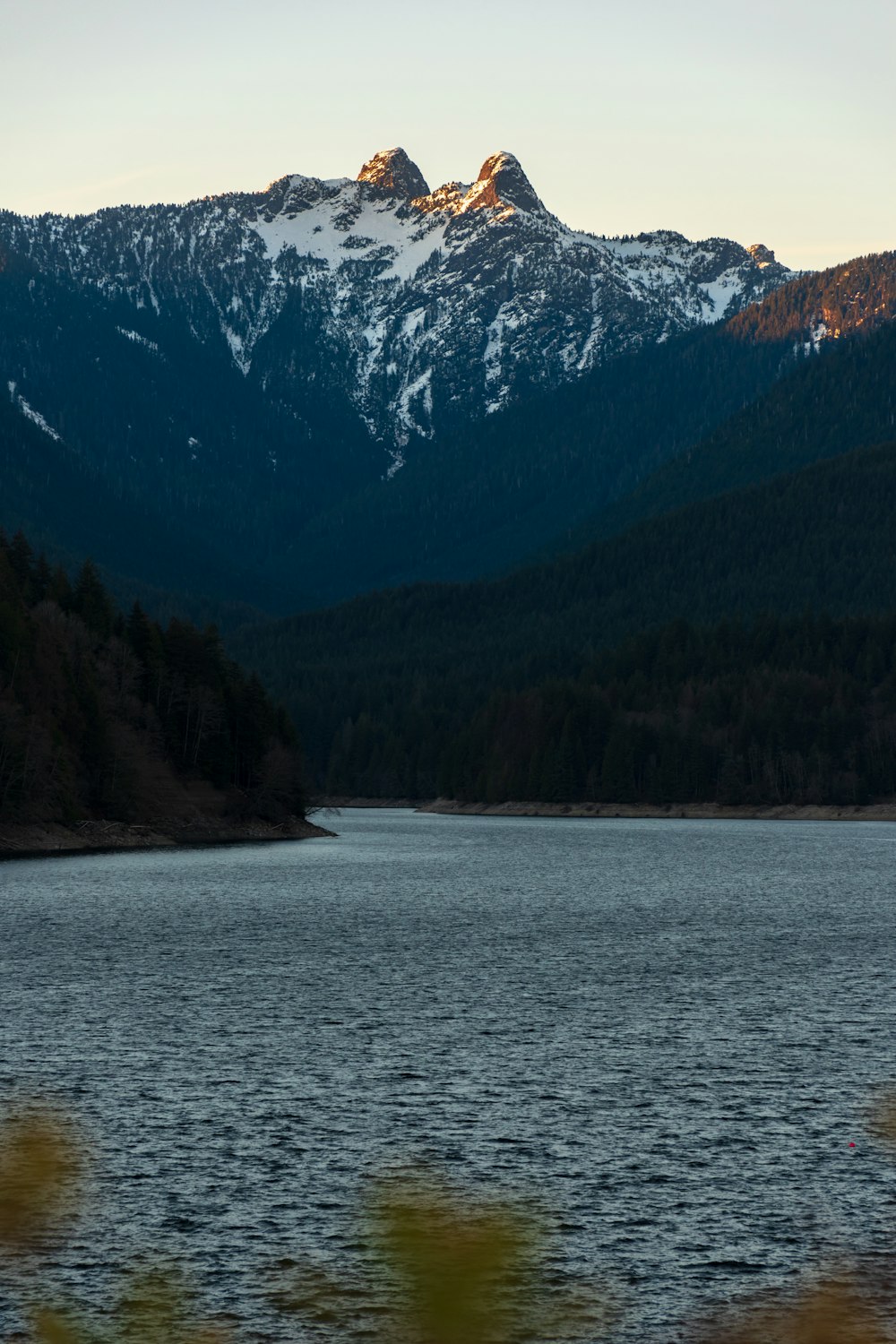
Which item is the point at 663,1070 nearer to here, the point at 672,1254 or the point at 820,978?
the point at 672,1254

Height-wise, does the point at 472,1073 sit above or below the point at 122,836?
below

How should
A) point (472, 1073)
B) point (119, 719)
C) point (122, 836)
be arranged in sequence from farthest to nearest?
point (119, 719) → point (122, 836) → point (472, 1073)

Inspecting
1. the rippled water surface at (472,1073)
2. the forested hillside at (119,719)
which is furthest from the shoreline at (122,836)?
the rippled water surface at (472,1073)

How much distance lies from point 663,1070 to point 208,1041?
1406 centimetres

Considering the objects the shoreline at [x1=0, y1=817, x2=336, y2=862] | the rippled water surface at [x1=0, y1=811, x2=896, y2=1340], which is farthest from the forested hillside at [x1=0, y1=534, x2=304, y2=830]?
the rippled water surface at [x1=0, y1=811, x2=896, y2=1340]

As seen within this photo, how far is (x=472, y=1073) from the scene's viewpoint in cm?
4575

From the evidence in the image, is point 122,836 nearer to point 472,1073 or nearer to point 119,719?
point 119,719

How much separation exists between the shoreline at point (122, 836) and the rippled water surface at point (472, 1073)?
132 feet

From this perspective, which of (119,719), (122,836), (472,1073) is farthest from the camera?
(119,719)

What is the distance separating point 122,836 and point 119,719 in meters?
14.5

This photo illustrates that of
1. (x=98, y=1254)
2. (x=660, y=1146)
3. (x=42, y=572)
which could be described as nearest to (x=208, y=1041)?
(x=660, y=1146)

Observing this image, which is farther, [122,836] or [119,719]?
[119,719]

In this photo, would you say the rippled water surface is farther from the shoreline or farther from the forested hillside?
the forested hillside

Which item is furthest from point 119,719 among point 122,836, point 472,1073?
point 472,1073
